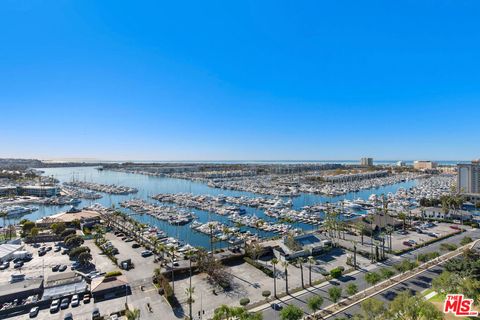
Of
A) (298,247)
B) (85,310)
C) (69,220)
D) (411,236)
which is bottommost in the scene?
(85,310)

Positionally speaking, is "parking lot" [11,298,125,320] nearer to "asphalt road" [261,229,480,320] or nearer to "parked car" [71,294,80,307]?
"parked car" [71,294,80,307]

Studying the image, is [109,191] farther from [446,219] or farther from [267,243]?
[446,219]

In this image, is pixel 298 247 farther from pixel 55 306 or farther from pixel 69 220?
pixel 69 220

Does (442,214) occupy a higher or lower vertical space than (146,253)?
higher

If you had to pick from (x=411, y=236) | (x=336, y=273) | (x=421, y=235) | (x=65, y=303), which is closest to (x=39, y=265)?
(x=65, y=303)

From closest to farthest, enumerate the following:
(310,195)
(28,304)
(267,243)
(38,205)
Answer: (28,304), (267,243), (38,205), (310,195)

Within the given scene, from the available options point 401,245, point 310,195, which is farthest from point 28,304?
point 310,195

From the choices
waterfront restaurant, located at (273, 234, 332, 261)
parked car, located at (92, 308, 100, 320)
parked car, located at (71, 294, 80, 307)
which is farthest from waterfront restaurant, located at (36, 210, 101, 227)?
waterfront restaurant, located at (273, 234, 332, 261)

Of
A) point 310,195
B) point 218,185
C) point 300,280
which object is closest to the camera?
point 300,280
